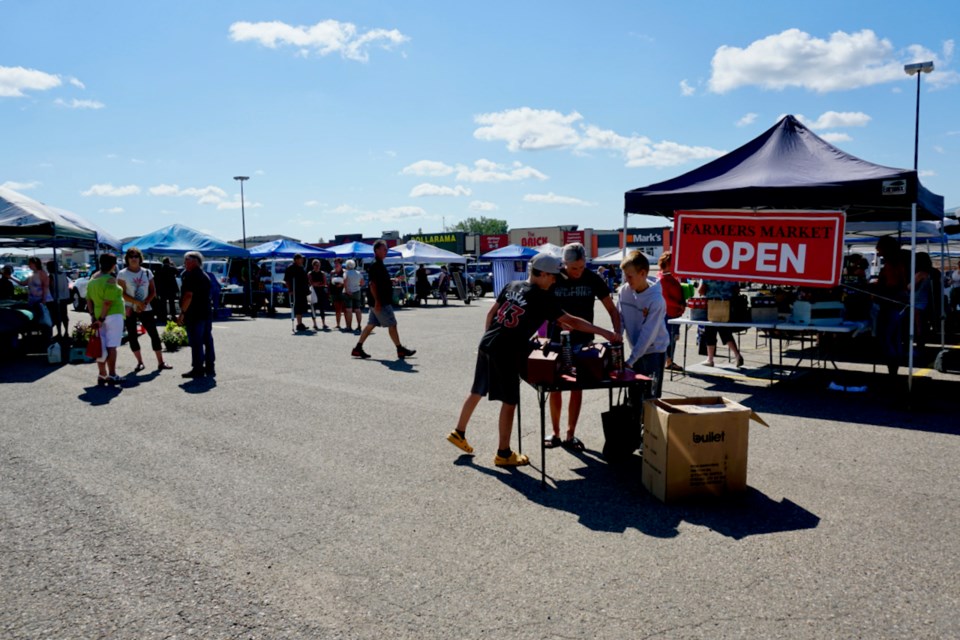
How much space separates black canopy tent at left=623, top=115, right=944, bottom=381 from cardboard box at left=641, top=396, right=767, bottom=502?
3.65m

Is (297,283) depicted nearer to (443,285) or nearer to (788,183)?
(443,285)

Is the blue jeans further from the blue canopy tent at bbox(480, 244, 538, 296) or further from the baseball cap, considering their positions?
the blue canopy tent at bbox(480, 244, 538, 296)

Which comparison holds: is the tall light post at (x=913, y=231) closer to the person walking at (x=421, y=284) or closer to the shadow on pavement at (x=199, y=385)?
the shadow on pavement at (x=199, y=385)

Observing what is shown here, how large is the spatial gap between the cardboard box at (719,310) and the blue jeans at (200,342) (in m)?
6.97

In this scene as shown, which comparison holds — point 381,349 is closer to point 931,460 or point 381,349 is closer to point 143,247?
point 931,460

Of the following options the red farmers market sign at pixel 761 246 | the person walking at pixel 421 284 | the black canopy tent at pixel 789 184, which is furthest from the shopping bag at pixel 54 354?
the person walking at pixel 421 284

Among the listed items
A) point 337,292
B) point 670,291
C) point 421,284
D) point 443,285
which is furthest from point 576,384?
point 443,285

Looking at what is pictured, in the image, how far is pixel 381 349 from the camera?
41.0ft

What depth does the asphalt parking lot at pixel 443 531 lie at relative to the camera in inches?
125

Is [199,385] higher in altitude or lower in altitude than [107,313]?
lower

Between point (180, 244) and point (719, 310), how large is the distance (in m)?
16.6

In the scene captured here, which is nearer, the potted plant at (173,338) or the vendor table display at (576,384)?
the vendor table display at (576,384)

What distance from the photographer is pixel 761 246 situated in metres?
8.54

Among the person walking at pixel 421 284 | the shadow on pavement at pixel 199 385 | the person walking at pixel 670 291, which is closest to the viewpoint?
the shadow on pavement at pixel 199 385
